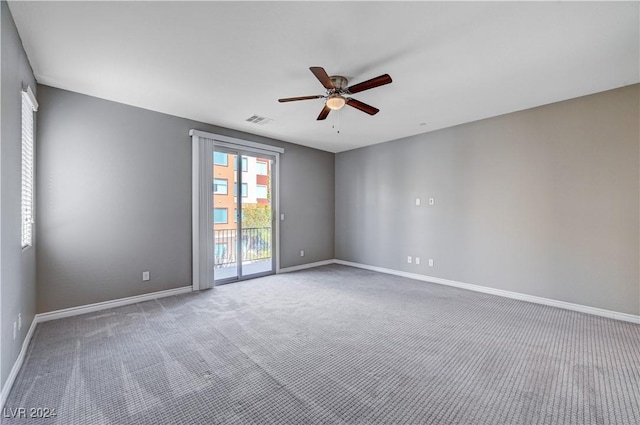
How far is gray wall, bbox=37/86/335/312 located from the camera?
3.27 meters

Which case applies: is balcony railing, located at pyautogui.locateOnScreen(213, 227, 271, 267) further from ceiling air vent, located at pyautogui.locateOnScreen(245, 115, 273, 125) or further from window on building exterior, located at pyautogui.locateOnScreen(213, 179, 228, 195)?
ceiling air vent, located at pyautogui.locateOnScreen(245, 115, 273, 125)

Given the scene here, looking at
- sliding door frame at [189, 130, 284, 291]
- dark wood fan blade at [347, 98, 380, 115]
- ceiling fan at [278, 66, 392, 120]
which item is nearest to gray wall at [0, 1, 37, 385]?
sliding door frame at [189, 130, 284, 291]

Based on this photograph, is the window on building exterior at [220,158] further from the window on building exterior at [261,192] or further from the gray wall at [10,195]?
the gray wall at [10,195]

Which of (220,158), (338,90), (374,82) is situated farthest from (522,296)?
(220,158)

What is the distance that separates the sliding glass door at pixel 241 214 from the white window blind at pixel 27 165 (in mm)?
2122

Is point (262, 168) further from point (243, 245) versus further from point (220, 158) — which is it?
point (243, 245)

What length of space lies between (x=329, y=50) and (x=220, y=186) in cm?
316

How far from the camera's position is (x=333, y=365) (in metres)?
2.30

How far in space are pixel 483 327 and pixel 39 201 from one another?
5.26m

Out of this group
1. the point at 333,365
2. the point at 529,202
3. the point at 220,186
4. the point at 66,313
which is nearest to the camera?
the point at 333,365

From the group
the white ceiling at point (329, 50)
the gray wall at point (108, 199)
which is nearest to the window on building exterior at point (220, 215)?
the gray wall at point (108, 199)

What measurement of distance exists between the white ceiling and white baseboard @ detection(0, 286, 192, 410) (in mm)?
2679

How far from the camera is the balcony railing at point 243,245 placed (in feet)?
16.6

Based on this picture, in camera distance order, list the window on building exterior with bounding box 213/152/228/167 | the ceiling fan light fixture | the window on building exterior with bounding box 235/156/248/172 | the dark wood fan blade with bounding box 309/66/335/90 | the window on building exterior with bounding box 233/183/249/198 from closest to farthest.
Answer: the dark wood fan blade with bounding box 309/66/335/90 → the ceiling fan light fixture → the window on building exterior with bounding box 213/152/228/167 → the window on building exterior with bounding box 233/183/249/198 → the window on building exterior with bounding box 235/156/248/172
